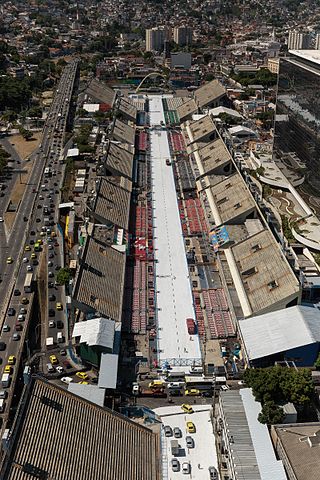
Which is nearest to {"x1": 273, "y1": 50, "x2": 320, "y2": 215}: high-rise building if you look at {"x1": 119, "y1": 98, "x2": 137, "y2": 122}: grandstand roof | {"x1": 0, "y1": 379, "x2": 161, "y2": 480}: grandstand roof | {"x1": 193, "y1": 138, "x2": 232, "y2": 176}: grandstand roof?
{"x1": 193, "y1": 138, "x2": 232, "y2": 176}: grandstand roof

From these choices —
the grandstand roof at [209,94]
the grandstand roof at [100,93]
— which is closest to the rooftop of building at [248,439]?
the grandstand roof at [209,94]

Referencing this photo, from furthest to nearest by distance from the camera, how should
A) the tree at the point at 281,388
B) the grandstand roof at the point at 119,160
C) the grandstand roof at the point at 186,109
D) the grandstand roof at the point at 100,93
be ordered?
the grandstand roof at the point at 100,93 < the grandstand roof at the point at 186,109 < the grandstand roof at the point at 119,160 < the tree at the point at 281,388

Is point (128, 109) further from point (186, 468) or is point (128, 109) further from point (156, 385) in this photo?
point (186, 468)

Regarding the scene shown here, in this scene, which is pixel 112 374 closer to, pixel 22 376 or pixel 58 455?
pixel 22 376

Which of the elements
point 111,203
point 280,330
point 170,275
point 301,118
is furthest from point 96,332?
point 301,118

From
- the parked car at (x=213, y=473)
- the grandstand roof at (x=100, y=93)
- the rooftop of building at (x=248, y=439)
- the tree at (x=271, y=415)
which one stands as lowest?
the parked car at (x=213, y=473)

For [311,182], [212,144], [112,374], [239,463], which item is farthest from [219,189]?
[239,463]

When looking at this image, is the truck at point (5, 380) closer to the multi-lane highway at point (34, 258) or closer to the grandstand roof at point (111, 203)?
the multi-lane highway at point (34, 258)

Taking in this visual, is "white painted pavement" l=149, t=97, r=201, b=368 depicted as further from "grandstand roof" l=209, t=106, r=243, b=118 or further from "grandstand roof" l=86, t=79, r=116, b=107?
"grandstand roof" l=86, t=79, r=116, b=107
